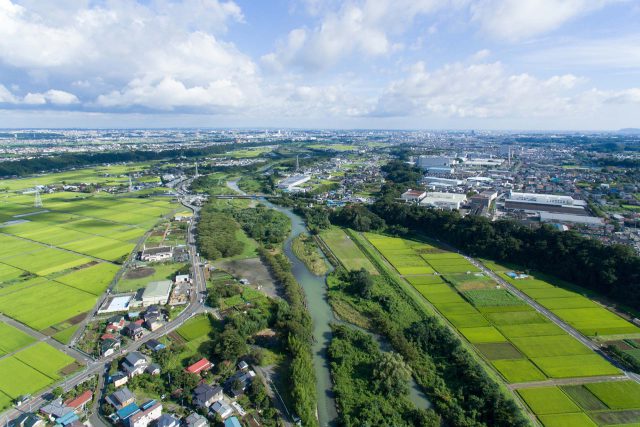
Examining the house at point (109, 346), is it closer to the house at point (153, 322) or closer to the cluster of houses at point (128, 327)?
the cluster of houses at point (128, 327)

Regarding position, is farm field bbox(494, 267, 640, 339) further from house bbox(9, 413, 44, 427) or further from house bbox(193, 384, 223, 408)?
house bbox(9, 413, 44, 427)

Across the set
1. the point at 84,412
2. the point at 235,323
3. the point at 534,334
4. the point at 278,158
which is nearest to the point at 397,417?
the point at 235,323

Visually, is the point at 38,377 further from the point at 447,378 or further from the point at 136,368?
the point at 447,378

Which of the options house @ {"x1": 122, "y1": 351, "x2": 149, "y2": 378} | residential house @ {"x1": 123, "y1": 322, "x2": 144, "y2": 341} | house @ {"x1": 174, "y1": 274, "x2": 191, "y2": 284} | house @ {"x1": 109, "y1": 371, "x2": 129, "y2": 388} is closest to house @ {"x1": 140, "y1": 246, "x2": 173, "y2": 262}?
house @ {"x1": 174, "y1": 274, "x2": 191, "y2": 284}

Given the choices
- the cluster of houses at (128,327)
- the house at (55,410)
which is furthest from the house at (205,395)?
the cluster of houses at (128,327)

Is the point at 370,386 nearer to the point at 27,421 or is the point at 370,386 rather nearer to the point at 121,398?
the point at 121,398

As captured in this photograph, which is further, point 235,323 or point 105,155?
point 105,155
